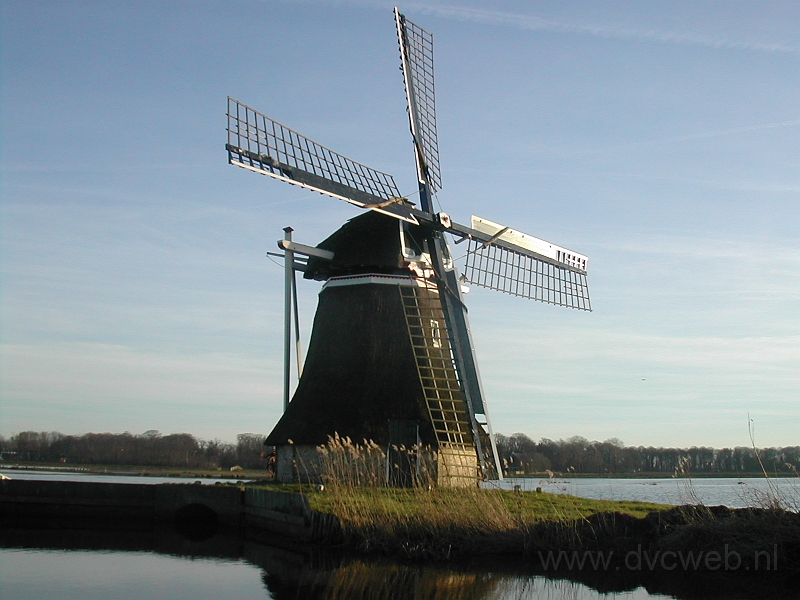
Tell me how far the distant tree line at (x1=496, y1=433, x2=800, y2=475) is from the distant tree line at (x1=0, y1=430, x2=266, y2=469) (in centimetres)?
3402

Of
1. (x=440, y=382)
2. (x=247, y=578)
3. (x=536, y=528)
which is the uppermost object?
(x=440, y=382)

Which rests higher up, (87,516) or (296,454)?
(296,454)

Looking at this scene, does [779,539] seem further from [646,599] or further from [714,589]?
[646,599]

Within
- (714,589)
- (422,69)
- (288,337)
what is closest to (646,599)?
(714,589)

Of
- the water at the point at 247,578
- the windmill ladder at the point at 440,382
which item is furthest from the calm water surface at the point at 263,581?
the windmill ladder at the point at 440,382

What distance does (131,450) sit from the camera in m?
78.0

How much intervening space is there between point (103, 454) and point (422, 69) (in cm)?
6649

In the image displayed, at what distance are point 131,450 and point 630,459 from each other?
65316 mm

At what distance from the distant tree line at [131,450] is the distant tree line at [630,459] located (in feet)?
112

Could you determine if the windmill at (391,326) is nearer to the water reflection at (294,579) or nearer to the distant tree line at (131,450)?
the water reflection at (294,579)

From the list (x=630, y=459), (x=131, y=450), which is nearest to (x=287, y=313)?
(x=630, y=459)

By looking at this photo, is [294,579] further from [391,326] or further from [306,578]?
[391,326]

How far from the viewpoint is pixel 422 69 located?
795 inches

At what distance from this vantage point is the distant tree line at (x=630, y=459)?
387 inches
